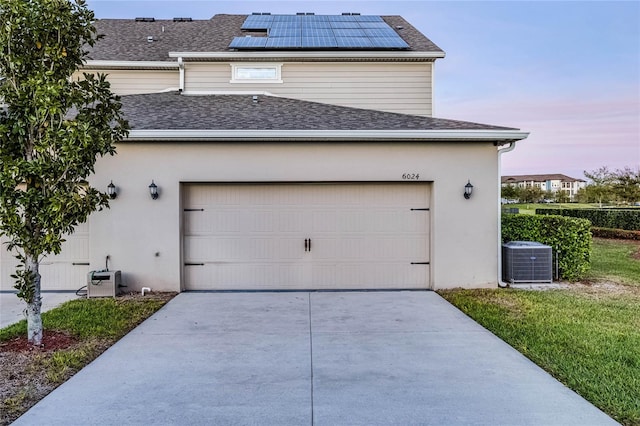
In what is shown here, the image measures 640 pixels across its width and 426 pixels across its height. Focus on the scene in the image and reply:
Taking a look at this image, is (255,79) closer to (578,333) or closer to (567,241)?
(567,241)

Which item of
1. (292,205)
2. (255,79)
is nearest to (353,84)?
(255,79)

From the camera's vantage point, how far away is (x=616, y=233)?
16.9 meters

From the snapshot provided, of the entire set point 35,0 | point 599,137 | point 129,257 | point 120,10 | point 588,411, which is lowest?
point 588,411

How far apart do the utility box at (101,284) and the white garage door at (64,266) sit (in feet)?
2.25

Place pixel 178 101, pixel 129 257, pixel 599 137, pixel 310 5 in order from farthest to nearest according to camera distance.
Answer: pixel 599 137 → pixel 310 5 → pixel 178 101 → pixel 129 257

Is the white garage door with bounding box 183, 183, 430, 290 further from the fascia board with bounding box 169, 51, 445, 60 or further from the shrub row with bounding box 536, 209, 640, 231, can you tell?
the shrub row with bounding box 536, 209, 640, 231

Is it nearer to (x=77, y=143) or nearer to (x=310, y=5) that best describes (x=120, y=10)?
(x=310, y=5)

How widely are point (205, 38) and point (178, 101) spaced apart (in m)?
2.95

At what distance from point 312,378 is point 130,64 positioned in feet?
31.9

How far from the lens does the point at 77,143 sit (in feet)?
14.8

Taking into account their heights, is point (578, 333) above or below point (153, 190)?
below

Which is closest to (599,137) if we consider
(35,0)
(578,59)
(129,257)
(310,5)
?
(578,59)

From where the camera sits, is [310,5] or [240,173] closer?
[240,173]

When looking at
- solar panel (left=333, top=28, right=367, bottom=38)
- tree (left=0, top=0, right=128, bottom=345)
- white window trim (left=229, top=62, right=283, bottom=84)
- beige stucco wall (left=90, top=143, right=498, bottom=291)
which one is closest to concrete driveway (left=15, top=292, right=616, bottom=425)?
tree (left=0, top=0, right=128, bottom=345)
